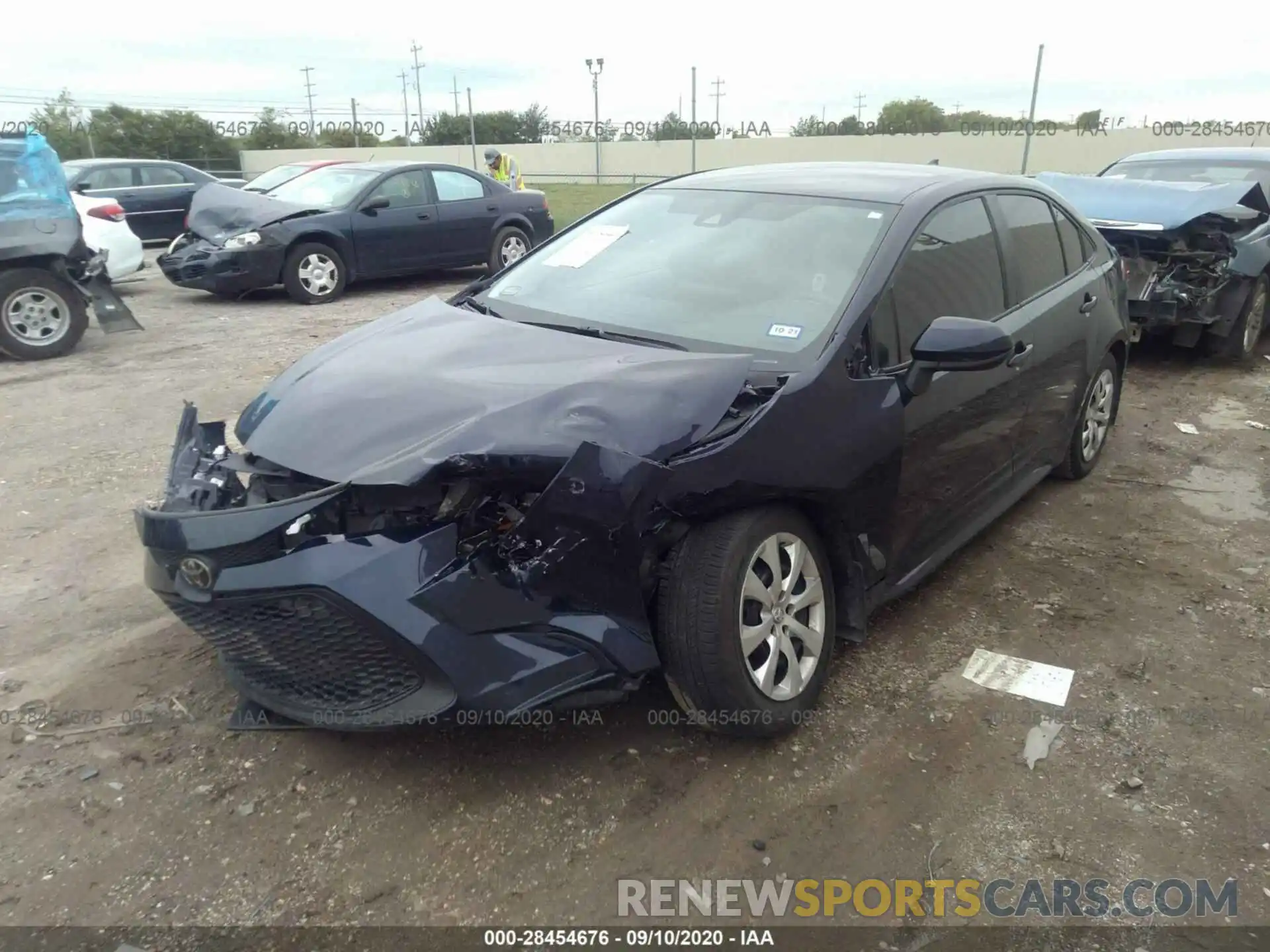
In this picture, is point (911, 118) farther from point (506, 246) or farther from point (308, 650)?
point (308, 650)

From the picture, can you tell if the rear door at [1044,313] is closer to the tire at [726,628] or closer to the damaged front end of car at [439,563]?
the tire at [726,628]

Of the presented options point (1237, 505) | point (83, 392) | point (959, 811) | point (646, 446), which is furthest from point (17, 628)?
point (1237, 505)

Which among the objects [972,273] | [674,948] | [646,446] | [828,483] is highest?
[972,273]

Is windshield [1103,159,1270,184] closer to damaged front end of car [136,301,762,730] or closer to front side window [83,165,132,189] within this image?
damaged front end of car [136,301,762,730]

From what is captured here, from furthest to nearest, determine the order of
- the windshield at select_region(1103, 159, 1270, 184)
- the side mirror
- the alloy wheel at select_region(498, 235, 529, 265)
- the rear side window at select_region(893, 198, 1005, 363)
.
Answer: the alloy wheel at select_region(498, 235, 529, 265)
the windshield at select_region(1103, 159, 1270, 184)
the rear side window at select_region(893, 198, 1005, 363)
the side mirror

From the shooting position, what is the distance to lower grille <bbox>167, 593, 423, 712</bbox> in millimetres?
2396

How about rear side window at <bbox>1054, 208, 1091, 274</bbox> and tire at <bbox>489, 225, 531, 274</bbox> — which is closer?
rear side window at <bbox>1054, 208, 1091, 274</bbox>

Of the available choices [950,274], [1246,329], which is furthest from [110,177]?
[1246,329]

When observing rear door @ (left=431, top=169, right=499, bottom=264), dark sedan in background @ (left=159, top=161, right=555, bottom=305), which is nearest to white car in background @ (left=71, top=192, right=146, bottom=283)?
dark sedan in background @ (left=159, top=161, right=555, bottom=305)

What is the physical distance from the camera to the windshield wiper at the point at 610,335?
3.13m

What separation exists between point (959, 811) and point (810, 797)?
41 cm

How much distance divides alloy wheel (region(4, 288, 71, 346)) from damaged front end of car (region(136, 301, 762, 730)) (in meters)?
6.41

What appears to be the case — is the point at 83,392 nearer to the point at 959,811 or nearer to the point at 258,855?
the point at 258,855

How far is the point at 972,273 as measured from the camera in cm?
369
